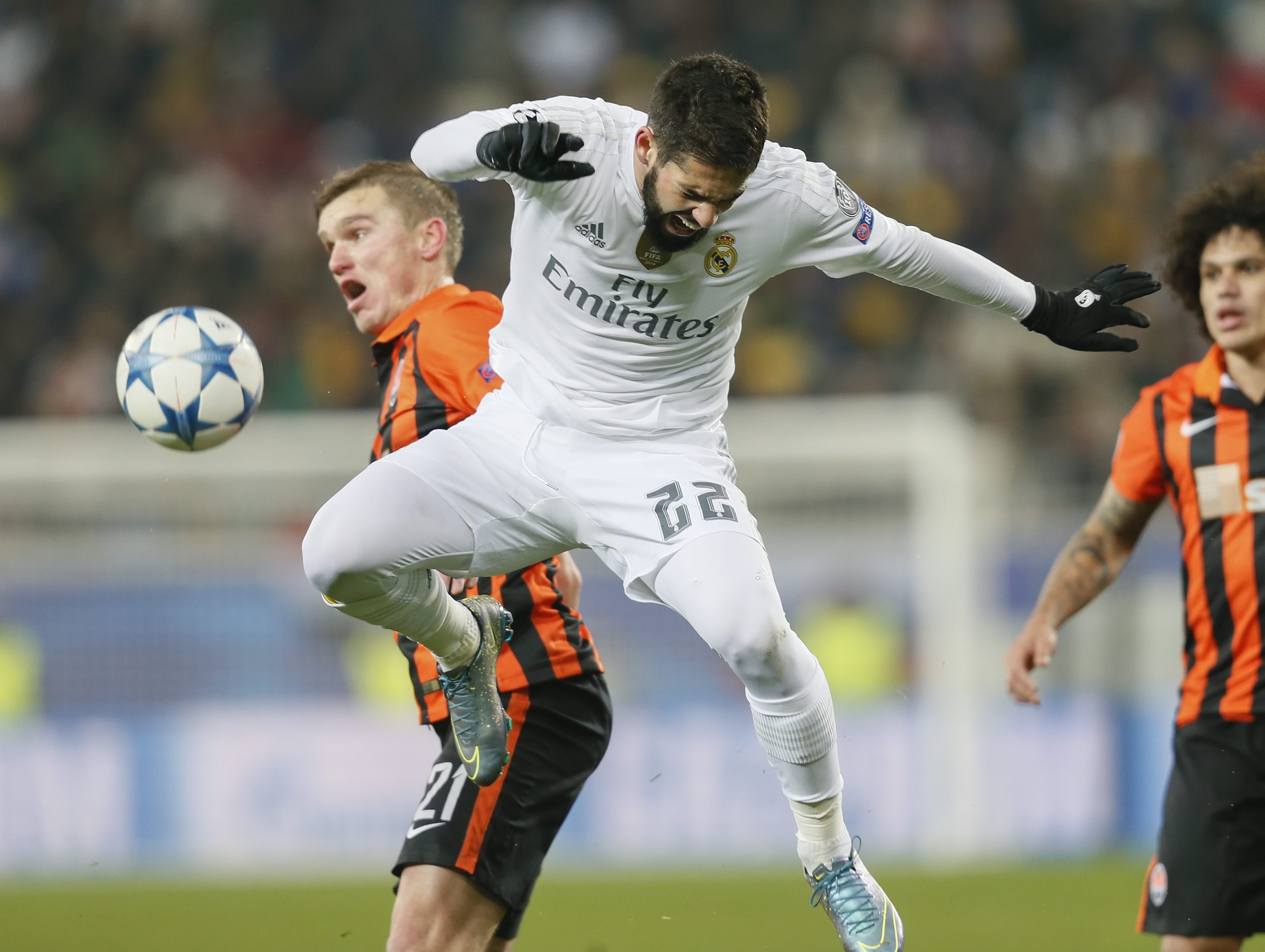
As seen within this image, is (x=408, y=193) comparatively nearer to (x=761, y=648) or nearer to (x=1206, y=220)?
(x=761, y=648)

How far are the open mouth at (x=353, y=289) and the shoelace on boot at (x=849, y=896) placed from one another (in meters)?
2.07

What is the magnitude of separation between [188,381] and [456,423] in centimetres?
Answer: 84

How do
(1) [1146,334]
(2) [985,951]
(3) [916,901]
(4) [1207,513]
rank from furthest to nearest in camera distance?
1. (1) [1146,334]
2. (3) [916,901]
3. (2) [985,951]
4. (4) [1207,513]

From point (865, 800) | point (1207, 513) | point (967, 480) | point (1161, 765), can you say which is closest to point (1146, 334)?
point (967, 480)

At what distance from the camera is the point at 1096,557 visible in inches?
193

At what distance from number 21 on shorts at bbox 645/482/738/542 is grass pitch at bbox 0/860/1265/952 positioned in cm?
300

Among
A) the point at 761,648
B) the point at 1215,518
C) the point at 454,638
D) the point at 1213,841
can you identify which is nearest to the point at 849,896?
the point at 761,648

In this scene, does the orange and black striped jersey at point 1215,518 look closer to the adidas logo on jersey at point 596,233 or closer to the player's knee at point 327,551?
the adidas logo on jersey at point 596,233

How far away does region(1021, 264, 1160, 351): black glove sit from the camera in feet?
14.1

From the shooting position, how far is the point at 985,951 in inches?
260

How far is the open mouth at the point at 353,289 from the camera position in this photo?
15.8 feet

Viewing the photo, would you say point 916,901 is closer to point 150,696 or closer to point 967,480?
point 967,480

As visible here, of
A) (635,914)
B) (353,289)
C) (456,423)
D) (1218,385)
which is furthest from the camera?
(635,914)

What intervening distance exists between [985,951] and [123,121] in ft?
35.1
